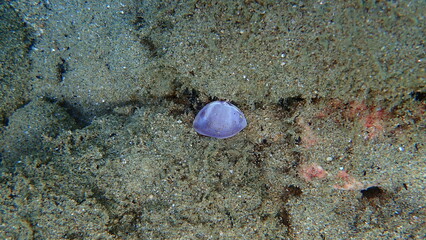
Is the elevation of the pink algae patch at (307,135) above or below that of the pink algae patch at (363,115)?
below

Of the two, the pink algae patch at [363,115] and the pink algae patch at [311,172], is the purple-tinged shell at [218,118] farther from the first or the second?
the pink algae patch at [363,115]

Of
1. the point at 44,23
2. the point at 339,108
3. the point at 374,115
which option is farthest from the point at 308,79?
the point at 44,23

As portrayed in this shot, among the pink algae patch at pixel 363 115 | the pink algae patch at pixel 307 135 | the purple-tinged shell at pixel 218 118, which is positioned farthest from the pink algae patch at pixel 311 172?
the purple-tinged shell at pixel 218 118

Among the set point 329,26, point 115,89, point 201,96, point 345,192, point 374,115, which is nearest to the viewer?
point 329,26

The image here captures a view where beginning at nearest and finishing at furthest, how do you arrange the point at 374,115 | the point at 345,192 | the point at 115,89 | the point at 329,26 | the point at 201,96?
the point at 329,26, the point at 374,115, the point at 345,192, the point at 201,96, the point at 115,89

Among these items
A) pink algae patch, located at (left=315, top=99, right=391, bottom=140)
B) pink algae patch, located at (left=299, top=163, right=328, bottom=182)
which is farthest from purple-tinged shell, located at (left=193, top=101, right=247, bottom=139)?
pink algae patch, located at (left=315, top=99, right=391, bottom=140)

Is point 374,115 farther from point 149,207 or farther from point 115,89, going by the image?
point 115,89
